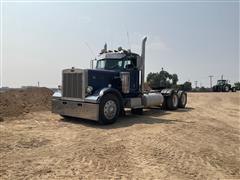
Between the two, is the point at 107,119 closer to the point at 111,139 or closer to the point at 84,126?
the point at 84,126

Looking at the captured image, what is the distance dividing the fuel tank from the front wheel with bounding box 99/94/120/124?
104 inches

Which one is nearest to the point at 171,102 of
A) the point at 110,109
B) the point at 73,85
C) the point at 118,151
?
the point at 110,109

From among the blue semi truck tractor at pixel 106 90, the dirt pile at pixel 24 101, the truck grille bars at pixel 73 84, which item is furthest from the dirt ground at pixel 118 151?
the dirt pile at pixel 24 101

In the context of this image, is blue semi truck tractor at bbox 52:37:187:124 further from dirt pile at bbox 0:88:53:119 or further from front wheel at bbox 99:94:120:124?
dirt pile at bbox 0:88:53:119

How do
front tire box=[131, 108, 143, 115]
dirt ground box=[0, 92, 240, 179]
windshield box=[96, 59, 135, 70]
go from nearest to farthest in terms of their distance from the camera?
dirt ground box=[0, 92, 240, 179]
windshield box=[96, 59, 135, 70]
front tire box=[131, 108, 143, 115]

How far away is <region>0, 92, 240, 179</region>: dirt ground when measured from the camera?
576 centimetres

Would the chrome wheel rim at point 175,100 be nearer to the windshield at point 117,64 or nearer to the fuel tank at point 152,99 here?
the fuel tank at point 152,99

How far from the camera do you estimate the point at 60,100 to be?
40.8 ft

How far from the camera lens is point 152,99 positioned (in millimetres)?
14773

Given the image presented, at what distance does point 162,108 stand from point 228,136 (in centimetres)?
727

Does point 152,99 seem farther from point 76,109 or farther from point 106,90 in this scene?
point 76,109

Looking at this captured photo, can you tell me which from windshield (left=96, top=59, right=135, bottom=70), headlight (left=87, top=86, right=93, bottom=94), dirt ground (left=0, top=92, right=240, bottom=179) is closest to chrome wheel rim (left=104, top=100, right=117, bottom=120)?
dirt ground (left=0, top=92, right=240, bottom=179)

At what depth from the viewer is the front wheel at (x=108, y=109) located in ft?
36.5

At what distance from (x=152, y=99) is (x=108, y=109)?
3883 millimetres
